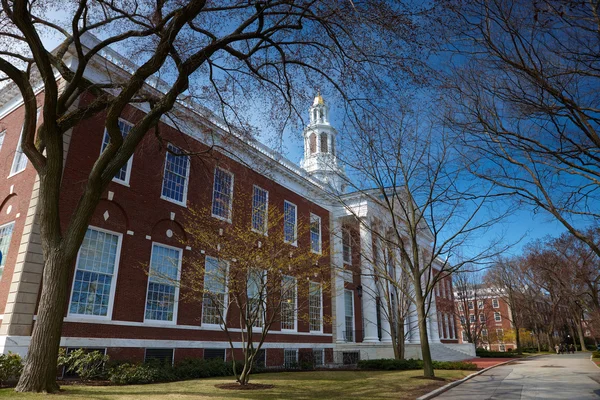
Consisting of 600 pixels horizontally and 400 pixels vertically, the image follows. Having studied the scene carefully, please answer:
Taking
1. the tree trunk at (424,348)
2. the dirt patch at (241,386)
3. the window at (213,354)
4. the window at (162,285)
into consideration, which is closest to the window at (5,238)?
the window at (162,285)

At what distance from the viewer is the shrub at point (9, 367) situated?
33.9 ft

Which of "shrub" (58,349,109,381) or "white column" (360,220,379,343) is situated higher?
"white column" (360,220,379,343)

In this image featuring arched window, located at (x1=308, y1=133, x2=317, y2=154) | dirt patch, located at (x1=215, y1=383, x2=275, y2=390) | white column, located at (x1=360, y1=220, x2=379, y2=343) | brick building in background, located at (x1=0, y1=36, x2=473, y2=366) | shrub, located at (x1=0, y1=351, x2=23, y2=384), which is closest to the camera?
shrub, located at (x1=0, y1=351, x2=23, y2=384)

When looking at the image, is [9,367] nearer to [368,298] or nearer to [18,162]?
[18,162]

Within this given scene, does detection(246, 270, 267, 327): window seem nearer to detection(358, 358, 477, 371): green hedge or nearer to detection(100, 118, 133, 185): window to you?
detection(100, 118, 133, 185): window

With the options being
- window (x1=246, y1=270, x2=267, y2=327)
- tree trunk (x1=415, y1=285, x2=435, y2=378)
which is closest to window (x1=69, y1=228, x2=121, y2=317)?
window (x1=246, y1=270, x2=267, y2=327)

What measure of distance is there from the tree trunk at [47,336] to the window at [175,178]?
344 inches

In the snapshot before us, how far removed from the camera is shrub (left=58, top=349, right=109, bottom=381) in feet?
39.3

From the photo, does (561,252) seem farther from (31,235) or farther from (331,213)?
(31,235)

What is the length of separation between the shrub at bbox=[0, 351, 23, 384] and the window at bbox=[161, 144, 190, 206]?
826 cm

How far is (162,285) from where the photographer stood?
55.1ft

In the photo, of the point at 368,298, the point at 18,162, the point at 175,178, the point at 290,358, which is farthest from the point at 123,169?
the point at 368,298

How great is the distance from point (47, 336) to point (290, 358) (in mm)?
16364

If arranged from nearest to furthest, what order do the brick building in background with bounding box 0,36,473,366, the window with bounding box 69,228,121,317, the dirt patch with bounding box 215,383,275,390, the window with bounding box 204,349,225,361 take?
the dirt patch with bounding box 215,383,275,390
the brick building in background with bounding box 0,36,473,366
the window with bounding box 69,228,121,317
the window with bounding box 204,349,225,361
